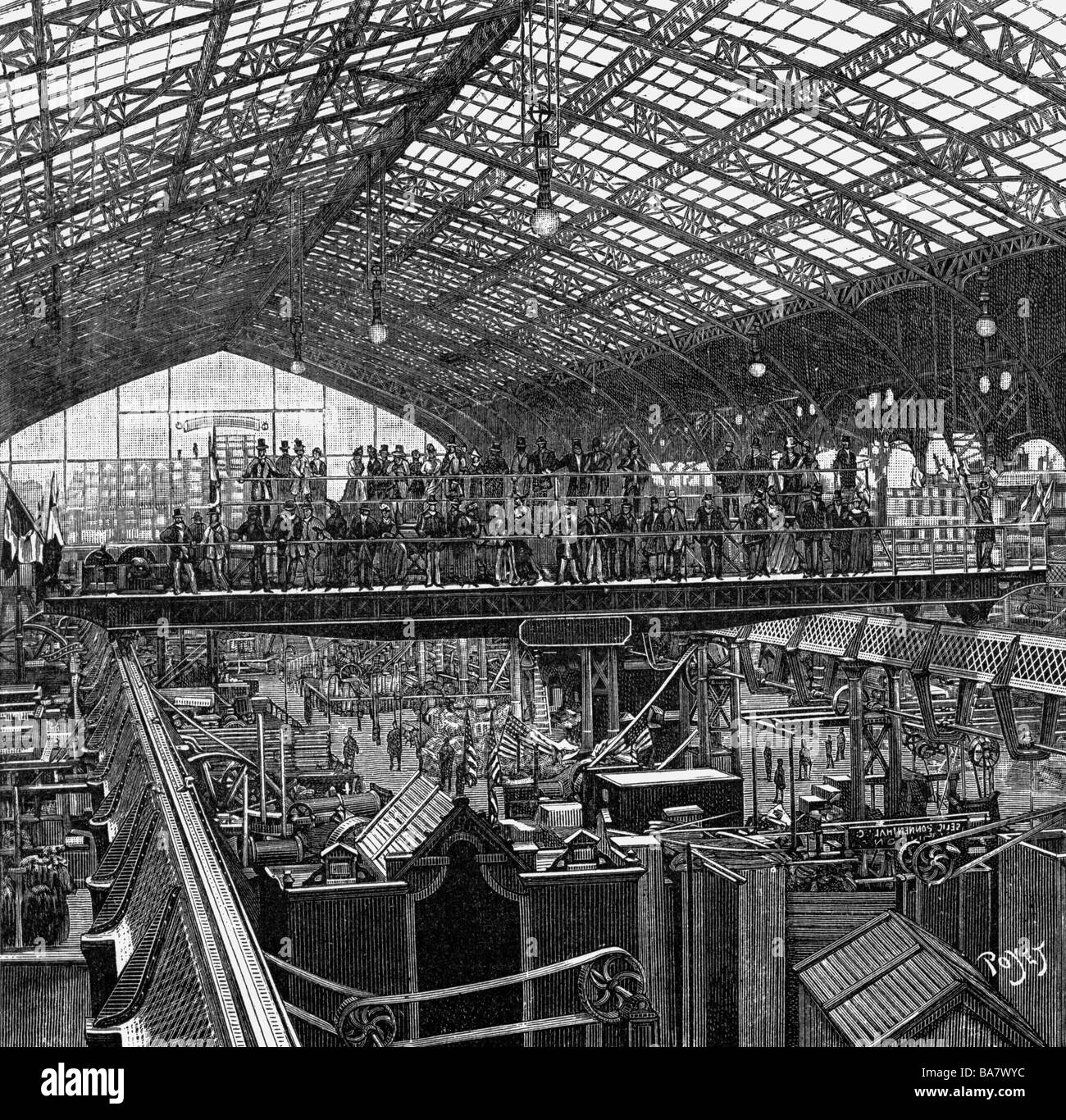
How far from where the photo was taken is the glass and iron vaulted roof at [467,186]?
14.9 m

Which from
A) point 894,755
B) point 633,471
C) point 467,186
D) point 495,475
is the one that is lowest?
point 894,755

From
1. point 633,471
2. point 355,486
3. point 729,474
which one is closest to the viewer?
point 355,486

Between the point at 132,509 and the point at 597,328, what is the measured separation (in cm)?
696

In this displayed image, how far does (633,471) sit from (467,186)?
4.94 meters

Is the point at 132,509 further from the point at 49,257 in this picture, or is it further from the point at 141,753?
the point at 49,257

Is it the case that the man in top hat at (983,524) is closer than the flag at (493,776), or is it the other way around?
the flag at (493,776)

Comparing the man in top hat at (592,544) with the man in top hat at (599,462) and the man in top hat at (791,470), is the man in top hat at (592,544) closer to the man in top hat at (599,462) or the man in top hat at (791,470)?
the man in top hat at (599,462)

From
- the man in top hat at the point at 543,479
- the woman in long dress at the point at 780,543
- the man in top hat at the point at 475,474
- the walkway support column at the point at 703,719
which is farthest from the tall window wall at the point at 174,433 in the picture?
the woman in long dress at the point at 780,543

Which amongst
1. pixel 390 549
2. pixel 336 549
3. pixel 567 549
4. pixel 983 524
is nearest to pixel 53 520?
pixel 336 549

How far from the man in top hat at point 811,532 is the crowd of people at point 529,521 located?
0.03m

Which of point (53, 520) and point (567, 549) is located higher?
point (53, 520)

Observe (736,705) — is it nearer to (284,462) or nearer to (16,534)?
(284,462)

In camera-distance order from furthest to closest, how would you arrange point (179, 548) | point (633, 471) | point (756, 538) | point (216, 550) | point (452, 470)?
point (756, 538), point (633, 471), point (452, 470), point (216, 550), point (179, 548)

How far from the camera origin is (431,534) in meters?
17.2
